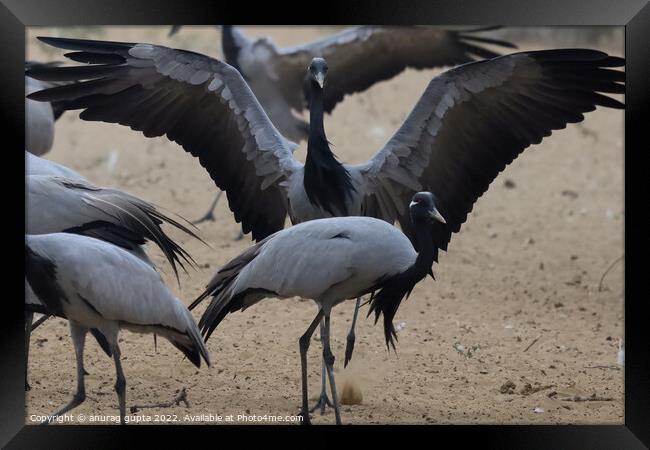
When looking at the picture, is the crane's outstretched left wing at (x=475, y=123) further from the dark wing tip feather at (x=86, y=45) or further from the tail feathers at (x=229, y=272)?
the dark wing tip feather at (x=86, y=45)

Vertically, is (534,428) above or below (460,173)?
below

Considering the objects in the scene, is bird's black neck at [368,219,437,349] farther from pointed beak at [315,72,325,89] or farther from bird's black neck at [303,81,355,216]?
pointed beak at [315,72,325,89]


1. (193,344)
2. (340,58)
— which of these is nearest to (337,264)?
(193,344)

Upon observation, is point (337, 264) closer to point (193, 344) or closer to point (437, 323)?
point (193, 344)

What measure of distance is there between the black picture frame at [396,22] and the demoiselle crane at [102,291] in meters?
0.13

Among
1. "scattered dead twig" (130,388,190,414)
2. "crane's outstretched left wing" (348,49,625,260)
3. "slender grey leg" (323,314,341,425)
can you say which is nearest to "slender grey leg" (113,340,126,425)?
"scattered dead twig" (130,388,190,414)

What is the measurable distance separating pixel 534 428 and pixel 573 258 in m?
3.81

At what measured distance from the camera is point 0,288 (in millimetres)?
4980

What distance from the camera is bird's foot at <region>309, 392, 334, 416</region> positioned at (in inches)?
231

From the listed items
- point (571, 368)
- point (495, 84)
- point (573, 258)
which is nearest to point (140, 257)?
point (495, 84)

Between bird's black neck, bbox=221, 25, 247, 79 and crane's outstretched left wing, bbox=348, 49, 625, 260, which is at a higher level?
bird's black neck, bbox=221, 25, 247, 79

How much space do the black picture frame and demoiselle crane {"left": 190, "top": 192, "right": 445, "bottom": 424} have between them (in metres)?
0.60

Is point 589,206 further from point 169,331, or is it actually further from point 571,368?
point 169,331

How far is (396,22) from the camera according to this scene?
5.06 meters
